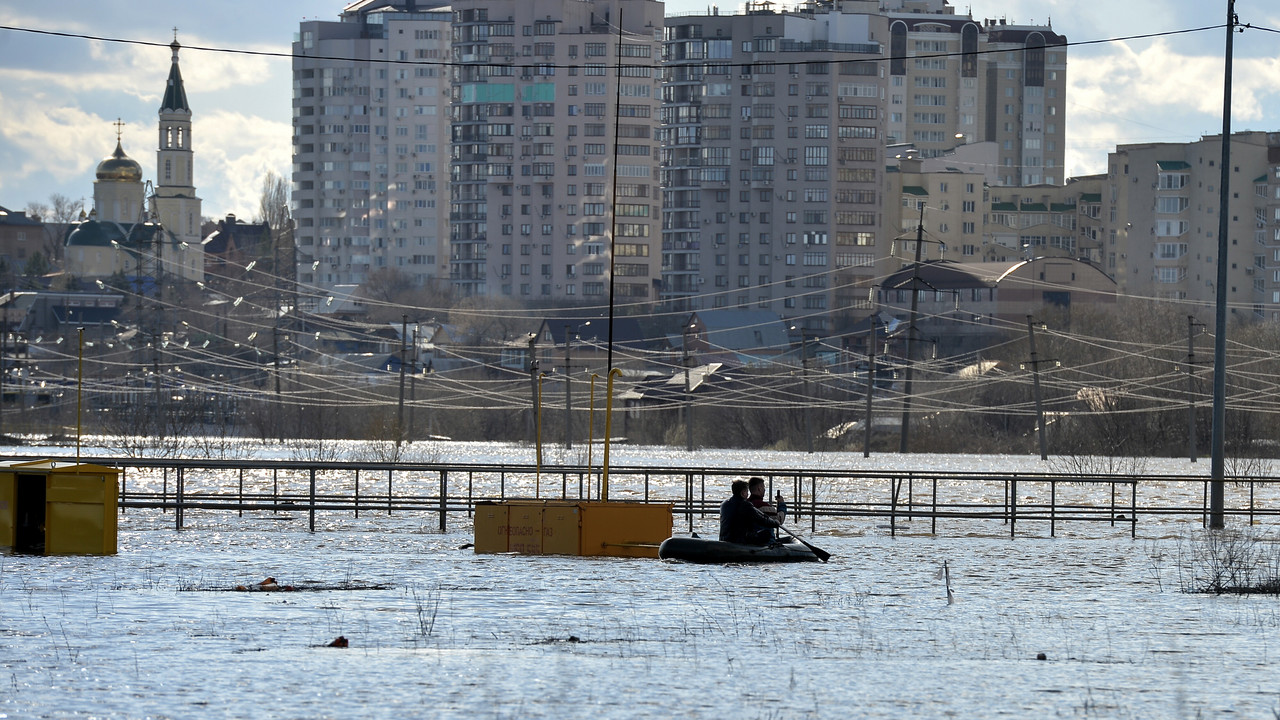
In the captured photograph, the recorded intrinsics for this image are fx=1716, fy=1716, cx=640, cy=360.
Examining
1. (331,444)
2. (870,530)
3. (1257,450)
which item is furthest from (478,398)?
Answer: (870,530)

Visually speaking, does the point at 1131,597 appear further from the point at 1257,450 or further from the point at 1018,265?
the point at 1018,265

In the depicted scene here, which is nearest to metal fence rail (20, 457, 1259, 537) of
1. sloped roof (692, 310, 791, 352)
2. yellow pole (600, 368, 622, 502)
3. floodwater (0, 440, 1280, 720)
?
yellow pole (600, 368, 622, 502)

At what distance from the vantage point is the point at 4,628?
49.9 feet

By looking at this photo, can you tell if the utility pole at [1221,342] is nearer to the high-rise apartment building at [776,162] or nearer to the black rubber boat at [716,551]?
the black rubber boat at [716,551]

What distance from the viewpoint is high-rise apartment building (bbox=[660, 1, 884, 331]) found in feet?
530

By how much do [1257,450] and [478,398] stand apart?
45357mm

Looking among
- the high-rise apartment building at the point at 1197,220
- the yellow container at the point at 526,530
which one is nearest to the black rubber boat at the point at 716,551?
the yellow container at the point at 526,530

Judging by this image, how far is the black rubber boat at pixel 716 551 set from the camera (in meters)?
24.5

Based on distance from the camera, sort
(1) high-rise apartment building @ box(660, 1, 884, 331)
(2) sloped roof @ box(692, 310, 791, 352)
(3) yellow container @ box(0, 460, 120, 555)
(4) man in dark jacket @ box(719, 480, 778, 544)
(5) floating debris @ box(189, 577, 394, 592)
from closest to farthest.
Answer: (5) floating debris @ box(189, 577, 394, 592), (3) yellow container @ box(0, 460, 120, 555), (4) man in dark jacket @ box(719, 480, 778, 544), (2) sloped roof @ box(692, 310, 791, 352), (1) high-rise apartment building @ box(660, 1, 884, 331)

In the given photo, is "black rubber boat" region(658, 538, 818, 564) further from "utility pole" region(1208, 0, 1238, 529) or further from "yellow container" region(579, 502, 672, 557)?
→ "utility pole" region(1208, 0, 1238, 529)

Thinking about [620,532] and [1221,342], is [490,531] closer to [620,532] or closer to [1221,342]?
[620,532]

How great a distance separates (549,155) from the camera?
17850cm

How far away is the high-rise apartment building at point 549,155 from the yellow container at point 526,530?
145m

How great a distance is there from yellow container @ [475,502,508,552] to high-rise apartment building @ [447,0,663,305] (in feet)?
476
